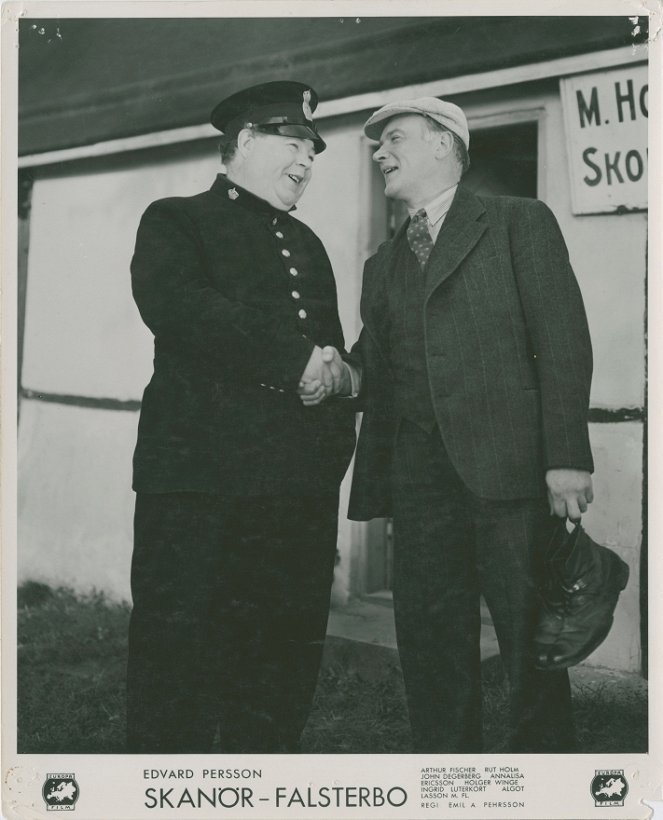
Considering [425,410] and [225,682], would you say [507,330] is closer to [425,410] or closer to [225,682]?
[425,410]

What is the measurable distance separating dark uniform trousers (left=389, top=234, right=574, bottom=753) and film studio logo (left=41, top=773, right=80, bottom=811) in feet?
3.48

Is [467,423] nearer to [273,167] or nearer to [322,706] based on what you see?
[273,167]

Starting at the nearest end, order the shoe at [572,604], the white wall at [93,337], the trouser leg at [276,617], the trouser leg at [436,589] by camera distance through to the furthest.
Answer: the shoe at [572,604] → the trouser leg at [436,589] → the trouser leg at [276,617] → the white wall at [93,337]

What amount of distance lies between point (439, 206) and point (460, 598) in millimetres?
1103

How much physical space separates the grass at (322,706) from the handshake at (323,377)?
Answer: 0.95 meters

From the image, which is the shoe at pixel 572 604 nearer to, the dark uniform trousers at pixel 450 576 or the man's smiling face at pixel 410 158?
the dark uniform trousers at pixel 450 576

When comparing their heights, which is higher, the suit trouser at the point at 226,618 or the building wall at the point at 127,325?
the building wall at the point at 127,325

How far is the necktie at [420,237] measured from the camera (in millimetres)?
2324

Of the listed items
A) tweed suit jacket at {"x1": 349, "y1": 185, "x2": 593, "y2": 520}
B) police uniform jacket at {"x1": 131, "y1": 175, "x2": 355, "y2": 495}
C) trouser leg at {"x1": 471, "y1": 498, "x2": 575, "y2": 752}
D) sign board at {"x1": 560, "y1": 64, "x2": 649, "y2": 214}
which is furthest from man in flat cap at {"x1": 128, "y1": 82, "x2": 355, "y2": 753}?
sign board at {"x1": 560, "y1": 64, "x2": 649, "y2": 214}

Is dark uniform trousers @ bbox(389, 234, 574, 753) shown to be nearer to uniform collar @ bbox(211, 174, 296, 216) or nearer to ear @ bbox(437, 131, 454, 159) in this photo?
ear @ bbox(437, 131, 454, 159)

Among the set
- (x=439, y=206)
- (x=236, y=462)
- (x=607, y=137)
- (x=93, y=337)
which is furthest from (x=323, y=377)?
(x=607, y=137)

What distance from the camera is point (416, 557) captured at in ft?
7.70

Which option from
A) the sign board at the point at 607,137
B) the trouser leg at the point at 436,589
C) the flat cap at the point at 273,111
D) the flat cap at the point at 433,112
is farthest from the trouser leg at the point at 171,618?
the sign board at the point at 607,137

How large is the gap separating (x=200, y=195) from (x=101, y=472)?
1.04 meters
